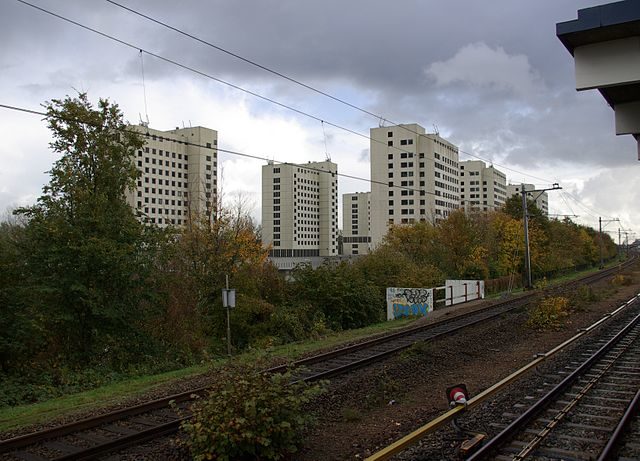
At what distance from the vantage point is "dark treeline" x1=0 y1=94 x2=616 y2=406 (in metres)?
17.0

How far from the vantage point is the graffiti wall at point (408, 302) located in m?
30.7

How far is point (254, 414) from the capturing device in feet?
23.2

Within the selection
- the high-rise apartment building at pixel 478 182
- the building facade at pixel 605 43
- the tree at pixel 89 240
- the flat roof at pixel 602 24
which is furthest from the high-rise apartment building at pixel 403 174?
the flat roof at pixel 602 24

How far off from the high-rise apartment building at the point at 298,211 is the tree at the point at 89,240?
113m

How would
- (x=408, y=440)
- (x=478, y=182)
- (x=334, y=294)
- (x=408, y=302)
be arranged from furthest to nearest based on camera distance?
1. (x=478, y=182)
2. (x=408, y=302)
3. (x=334, y=294)
4. (x=408, y=440)

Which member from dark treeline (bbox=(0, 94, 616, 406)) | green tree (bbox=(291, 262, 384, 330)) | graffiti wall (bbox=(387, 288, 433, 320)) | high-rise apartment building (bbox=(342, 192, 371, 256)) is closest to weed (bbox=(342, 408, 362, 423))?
dark treeline (bbox=(0, 94, 616, 406))

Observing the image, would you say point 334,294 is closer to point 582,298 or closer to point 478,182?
point 582,298

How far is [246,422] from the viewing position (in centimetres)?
701

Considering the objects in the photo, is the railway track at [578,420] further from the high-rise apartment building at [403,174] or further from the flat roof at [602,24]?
the high-rise apartment building at [403,174]

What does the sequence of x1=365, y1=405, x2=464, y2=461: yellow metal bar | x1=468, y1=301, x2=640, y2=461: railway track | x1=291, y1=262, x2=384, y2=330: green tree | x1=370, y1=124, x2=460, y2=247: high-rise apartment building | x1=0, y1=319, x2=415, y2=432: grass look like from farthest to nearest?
x1=370, y1=124, x2=460, y2=247: high-rise apartment building, x1=291, y1=262, x2=384, y2=330: green tree, x1=0, y1=319, x2=415, y2=432: grass, x1=468, y1=301, x2=640, y2=461: railway track, x1=365, y1=405, x2=464, y2=461: yellow metal bar

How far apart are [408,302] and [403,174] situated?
85.5m

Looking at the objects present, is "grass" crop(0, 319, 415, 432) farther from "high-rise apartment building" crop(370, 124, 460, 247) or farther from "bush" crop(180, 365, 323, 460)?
"high-rise apartment building" crop(370, 124, 460, 247)

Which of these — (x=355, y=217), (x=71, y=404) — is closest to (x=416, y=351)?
(x=71, y=404)

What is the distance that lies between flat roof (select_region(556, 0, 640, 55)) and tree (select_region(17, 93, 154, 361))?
1357cm
